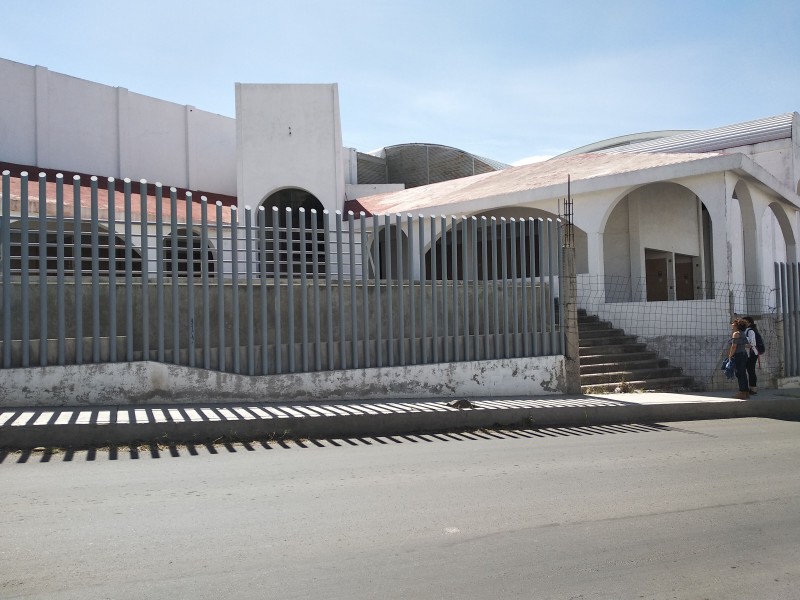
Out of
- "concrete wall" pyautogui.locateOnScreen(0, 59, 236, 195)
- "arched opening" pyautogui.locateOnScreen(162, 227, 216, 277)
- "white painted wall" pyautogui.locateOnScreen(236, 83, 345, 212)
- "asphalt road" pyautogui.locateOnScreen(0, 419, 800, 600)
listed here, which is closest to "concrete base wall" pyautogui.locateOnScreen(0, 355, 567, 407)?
"arched opening" pyautogui.locateOnScreen(162, 227, 216, 277)

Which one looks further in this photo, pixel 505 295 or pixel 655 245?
pixel 655 245

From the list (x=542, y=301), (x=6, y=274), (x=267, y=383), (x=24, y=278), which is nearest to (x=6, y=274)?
(x=6, y=274)

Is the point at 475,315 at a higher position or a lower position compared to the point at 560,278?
lower

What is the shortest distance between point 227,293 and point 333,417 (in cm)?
239

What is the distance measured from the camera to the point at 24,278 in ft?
27.4

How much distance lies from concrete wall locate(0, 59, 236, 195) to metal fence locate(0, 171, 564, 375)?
35.7 ft

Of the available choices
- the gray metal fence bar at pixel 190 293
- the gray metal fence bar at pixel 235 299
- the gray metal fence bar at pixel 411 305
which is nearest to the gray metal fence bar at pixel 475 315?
the gray metal fence bar at pixel 411 305

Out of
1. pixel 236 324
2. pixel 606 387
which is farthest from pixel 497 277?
pixel 236 324

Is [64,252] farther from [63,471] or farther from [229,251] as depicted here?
[63,471]

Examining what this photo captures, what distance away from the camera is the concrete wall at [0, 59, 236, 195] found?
20.6 m

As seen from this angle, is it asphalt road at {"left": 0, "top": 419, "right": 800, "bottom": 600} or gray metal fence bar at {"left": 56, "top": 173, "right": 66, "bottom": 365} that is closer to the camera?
asphalt road at {"left": 0, "top": 419, "right": 800, "bottom": 600}

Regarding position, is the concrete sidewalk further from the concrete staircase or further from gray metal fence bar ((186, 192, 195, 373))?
the concrete staircase

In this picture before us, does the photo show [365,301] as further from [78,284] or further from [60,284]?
[60,284]

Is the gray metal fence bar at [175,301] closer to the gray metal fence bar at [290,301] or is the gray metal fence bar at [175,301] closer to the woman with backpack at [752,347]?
the gray metal fence bar at [290,301]
